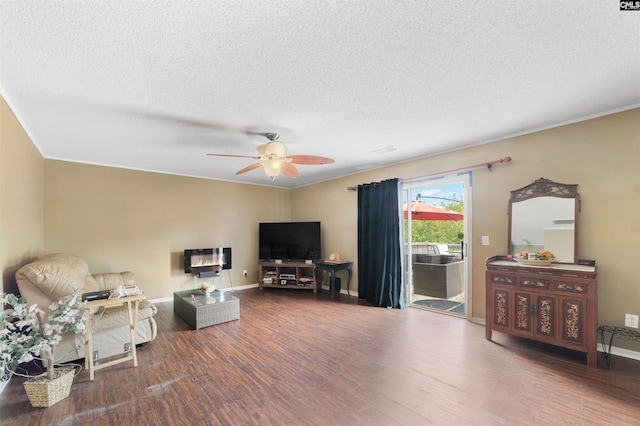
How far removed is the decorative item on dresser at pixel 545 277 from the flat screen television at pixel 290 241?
11.3 ft

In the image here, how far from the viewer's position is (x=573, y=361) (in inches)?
102

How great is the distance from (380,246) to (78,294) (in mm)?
4039

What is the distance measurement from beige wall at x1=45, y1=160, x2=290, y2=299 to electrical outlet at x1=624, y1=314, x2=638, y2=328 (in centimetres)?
593

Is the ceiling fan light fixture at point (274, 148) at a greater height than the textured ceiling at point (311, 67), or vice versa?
the textured ceiling at point (311, 67)

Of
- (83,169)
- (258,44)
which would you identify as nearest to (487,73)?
(258,44)

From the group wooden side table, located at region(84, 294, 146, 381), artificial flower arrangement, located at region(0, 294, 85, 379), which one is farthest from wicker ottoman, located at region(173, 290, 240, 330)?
artificial flower arrangement, located at region(0, 294, 85, 379)

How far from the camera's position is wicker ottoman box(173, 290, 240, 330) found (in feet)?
11.8

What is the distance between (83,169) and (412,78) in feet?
17.2

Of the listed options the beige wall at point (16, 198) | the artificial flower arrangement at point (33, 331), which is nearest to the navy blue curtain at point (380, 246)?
the artificial flower arrangement at point (33, 331)

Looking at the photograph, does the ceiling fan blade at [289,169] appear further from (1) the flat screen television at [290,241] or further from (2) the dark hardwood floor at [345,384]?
(1) the flat screen television at [290,241]

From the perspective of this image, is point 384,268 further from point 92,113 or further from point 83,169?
point 83,169

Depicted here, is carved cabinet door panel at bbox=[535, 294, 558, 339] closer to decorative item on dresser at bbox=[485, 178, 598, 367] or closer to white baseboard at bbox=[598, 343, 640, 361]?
decorative item on dresser at bbox=[485, 178, 598, 367]

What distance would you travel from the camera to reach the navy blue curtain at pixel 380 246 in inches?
177

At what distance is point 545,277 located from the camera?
2727 millimetres
